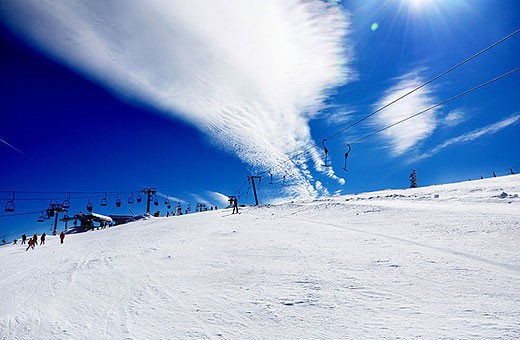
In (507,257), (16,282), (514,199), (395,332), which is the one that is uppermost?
(514,199)

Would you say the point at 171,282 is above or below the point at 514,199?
below

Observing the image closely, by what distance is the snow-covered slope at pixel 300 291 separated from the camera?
160 inches

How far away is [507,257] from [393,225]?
5.45m

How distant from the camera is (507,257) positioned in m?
6.18

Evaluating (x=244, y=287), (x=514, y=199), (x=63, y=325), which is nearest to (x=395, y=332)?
(x=244, y=287)

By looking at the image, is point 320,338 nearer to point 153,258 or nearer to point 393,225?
point 153,258

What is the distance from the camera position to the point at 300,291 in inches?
215

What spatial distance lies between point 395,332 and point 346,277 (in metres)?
2.25

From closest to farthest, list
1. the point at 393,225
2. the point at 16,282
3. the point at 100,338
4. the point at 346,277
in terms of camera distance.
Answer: the point at 100,338, the point at 346,277, the point at 16,282, the point at 393,225

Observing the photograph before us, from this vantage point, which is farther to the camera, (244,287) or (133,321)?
(244,287)

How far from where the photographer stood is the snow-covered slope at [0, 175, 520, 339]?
13.3ft

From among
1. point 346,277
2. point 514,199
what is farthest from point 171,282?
point 514,199

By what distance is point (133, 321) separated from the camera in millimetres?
4773

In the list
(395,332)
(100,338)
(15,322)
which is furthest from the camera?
(15,322)
